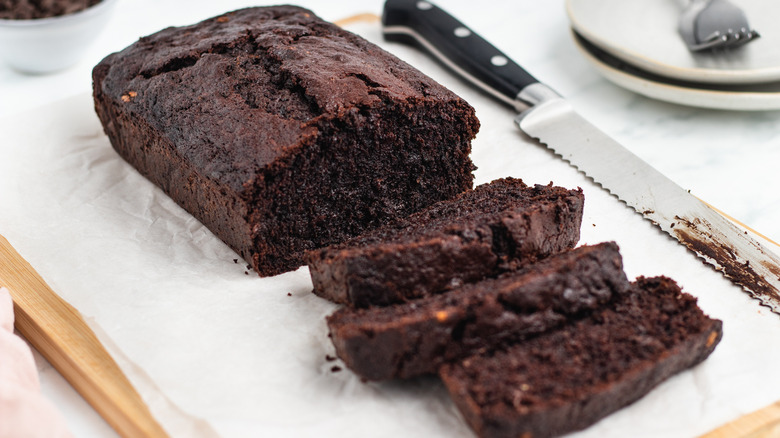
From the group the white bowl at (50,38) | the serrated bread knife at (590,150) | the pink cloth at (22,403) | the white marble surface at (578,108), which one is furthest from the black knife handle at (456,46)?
the pink cloth at (22,403)

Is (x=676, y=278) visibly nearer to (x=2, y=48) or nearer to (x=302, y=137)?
(x=302, y=137)

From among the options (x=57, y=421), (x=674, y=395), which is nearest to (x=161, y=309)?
(x=57, y=421)

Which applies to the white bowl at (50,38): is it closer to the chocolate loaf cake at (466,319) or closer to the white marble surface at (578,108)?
the white marble surface at (578,108)

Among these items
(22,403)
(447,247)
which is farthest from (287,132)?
(22,403)

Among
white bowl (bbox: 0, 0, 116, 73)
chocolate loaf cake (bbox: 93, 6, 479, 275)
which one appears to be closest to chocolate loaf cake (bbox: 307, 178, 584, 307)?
chocolate loaf cake (bbox: 93, 6, 479, 275)

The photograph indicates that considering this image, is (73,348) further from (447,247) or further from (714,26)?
(714,26)

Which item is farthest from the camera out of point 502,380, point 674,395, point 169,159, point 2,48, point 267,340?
point 2,48

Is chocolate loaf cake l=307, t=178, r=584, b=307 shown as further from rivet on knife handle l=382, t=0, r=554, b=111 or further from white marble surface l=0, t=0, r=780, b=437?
rivet on knife handle l=382, t=0, r=554, b=111
